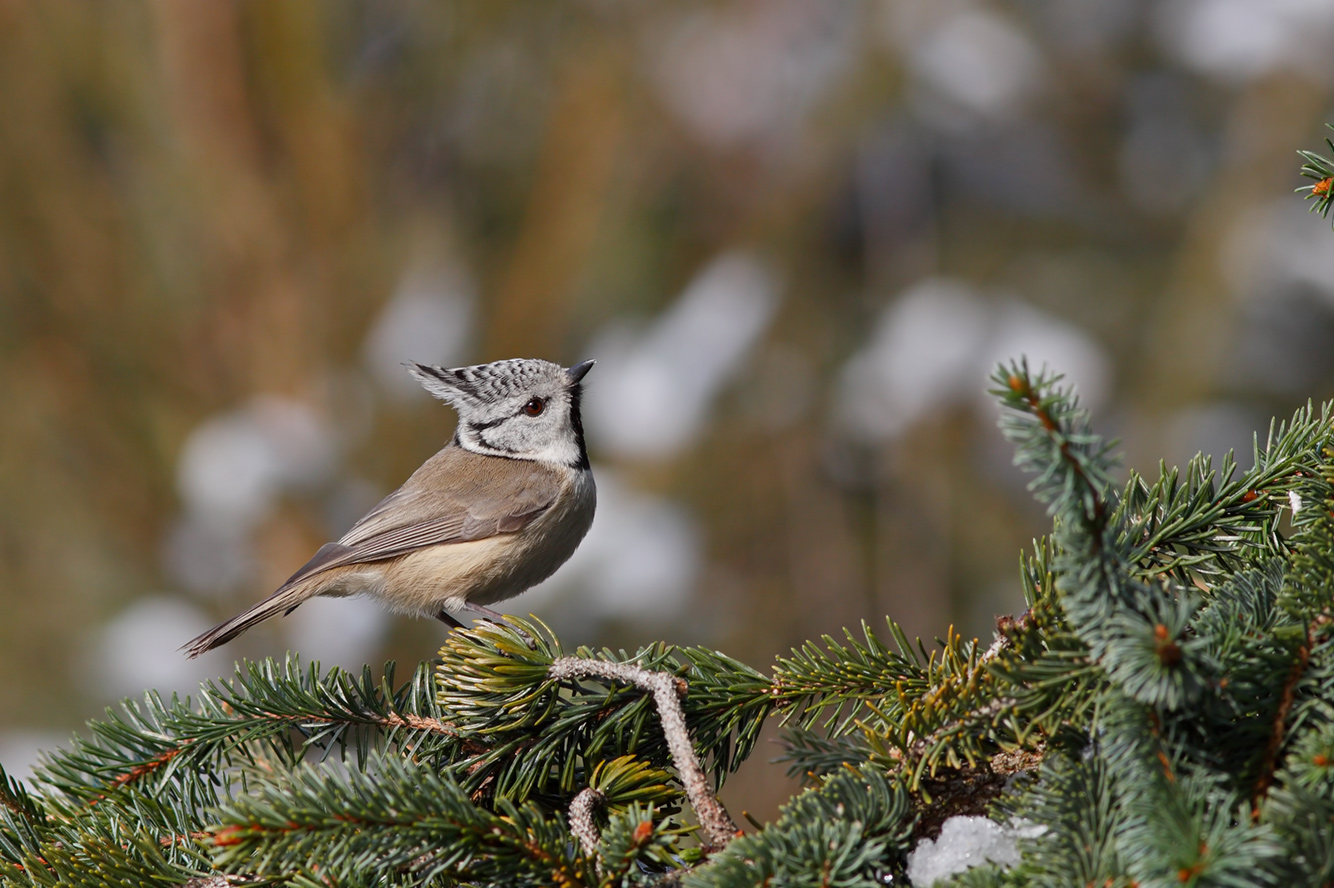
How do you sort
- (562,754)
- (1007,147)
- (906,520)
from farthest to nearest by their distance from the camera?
(1007,147) → (906,520) → (562,754)

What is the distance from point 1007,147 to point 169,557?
6.59m

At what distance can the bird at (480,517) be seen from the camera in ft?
11.9

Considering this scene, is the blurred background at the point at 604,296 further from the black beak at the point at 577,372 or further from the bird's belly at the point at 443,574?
the bird's belly at the point at 443,574

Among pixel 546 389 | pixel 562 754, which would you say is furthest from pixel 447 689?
pixel 546 389

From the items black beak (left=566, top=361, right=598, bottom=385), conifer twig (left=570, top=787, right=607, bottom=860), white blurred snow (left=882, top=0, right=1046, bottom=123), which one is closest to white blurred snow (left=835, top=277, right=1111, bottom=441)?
white blurred snow (left=882, top=0, right=1046, bottom=123)

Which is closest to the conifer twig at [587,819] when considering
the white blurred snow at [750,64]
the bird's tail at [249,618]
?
the bird's tail at [249,618]

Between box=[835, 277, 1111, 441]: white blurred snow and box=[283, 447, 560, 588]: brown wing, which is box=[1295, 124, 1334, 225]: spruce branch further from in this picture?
box=[835, 277, 1111, 441]: white blurred snow

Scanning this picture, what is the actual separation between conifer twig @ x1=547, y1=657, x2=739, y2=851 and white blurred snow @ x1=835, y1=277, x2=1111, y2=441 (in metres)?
4.73

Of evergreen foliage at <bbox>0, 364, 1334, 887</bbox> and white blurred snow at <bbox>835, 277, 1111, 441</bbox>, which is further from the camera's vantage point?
white blurred snow at <bbox>835, 277, 1111, 441</bbox>

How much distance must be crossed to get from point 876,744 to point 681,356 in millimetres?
5285

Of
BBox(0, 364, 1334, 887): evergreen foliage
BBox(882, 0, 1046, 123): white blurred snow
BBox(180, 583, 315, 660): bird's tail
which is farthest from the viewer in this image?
BBox(882, 0, 1046, 123): white blurred snow

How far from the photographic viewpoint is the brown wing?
142 inches

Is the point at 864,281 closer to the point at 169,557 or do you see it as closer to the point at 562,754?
the point at 169,557

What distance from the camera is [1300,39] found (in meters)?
6.23
